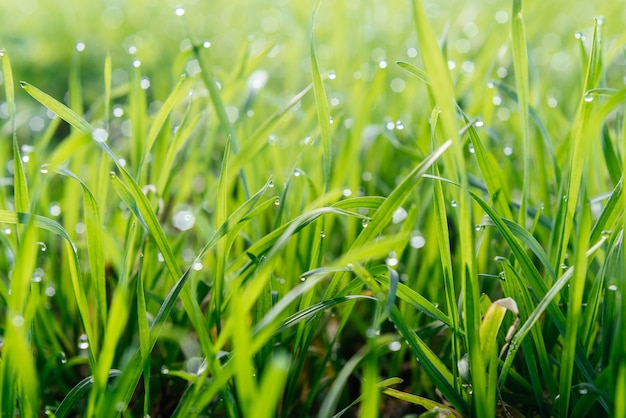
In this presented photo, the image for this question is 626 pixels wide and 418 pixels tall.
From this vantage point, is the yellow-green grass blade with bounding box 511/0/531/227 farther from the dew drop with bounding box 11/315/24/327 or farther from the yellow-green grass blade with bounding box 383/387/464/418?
the dew drop with bounding box 11/315/24/327

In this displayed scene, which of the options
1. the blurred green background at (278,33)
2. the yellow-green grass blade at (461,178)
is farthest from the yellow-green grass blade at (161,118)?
the blurred green background at (278,33)

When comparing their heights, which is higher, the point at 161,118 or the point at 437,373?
the point at 161,118

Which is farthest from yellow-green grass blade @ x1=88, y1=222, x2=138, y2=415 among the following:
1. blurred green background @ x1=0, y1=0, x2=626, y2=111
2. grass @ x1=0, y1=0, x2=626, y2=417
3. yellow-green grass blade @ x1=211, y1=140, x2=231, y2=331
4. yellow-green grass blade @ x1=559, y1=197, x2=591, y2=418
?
blurred green background @ x1=0, y1=0, x2=626, y2=111

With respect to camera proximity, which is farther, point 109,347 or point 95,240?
point 95,240

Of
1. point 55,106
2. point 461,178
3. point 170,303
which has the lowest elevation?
point 170,303

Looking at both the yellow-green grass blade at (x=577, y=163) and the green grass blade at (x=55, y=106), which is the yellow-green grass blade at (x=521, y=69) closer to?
the yellow-green grass blade at (x=577, y=163)

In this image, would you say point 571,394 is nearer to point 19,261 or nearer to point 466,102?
point 19,261

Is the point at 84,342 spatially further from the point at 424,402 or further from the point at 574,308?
the point at 574,308

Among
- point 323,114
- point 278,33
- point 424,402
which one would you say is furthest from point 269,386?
point 278,33

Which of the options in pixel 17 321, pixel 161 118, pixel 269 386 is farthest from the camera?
pixel 161 118
